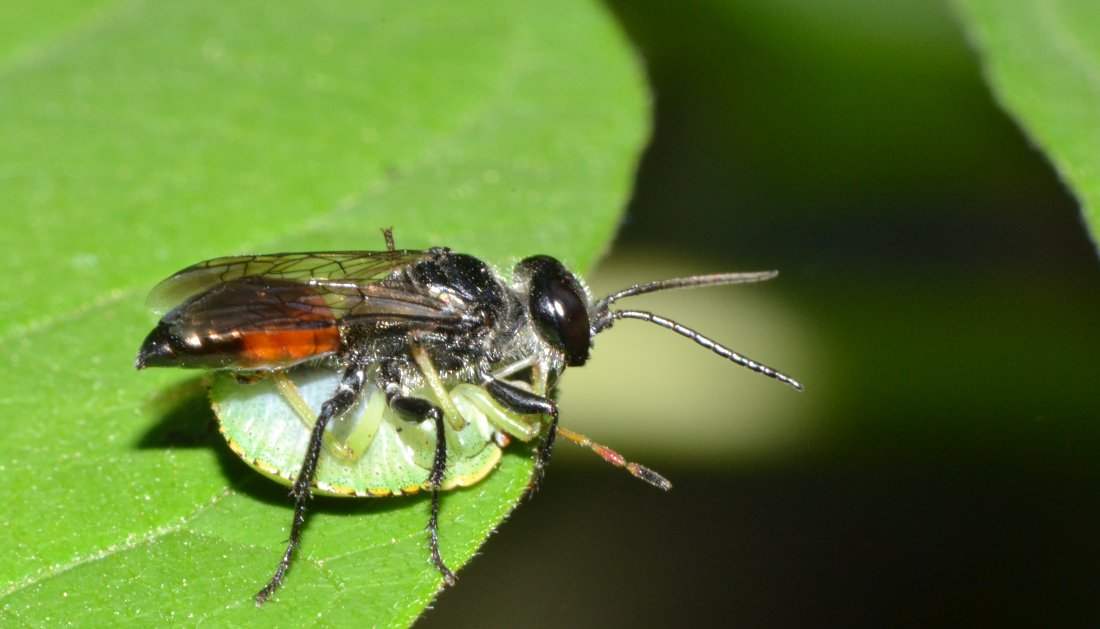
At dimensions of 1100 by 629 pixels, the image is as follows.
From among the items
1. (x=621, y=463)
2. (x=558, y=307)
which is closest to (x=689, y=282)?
(x=558, y=307)

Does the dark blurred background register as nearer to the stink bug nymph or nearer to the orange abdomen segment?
the stink bug nymph

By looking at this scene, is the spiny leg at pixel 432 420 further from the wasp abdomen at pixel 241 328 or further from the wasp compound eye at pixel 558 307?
the wasp compound eye at pixel 558 307

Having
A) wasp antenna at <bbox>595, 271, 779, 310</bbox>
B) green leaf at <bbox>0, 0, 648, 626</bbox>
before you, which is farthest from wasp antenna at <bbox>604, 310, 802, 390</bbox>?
green leaf at <bbox>0, 0, 648, 626</bbox>

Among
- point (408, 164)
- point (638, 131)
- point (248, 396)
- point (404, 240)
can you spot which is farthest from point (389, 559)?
point (638, 131)

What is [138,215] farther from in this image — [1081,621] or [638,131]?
[1081,621]

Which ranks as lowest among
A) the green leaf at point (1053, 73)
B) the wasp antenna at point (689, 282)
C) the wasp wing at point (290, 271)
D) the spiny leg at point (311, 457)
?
the spiny leg at point (311, 457)

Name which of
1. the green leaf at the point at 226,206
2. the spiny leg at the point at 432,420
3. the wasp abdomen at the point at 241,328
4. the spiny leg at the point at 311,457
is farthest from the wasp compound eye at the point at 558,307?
the wasp abdomen at the point at 241,328
